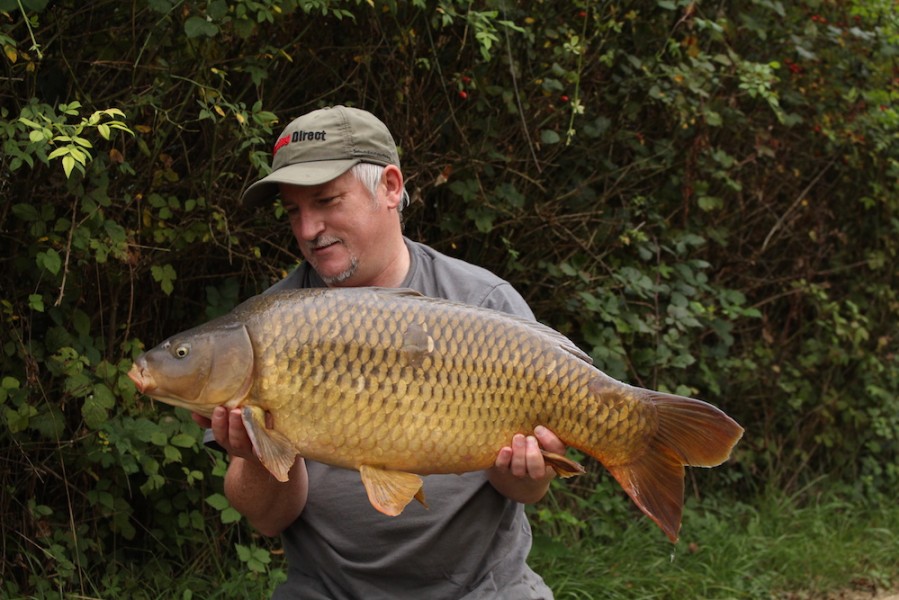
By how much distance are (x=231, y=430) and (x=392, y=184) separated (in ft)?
2.17

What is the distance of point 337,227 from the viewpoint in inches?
89.9

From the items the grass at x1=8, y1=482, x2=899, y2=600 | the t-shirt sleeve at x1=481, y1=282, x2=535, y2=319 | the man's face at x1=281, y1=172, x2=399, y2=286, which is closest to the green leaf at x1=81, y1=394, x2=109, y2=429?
the grass at x1=8, y1=482, x2=899, y2=600

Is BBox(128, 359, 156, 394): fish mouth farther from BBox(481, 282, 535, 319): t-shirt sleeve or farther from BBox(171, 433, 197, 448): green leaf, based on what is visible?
BBox(171, 433, 197, 448): green leaf

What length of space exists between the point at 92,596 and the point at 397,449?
160cm

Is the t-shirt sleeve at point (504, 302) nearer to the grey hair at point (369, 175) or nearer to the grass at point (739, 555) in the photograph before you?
the grey hair at point (369, 175)

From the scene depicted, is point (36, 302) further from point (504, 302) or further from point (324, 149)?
point (504, 302)

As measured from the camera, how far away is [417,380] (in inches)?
76.1

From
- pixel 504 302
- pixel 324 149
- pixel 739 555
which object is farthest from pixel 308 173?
pixel 739 555

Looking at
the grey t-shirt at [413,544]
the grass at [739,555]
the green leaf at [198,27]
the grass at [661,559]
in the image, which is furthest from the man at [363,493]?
the grass at [739,555]

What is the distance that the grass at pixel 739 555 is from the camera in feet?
12.6

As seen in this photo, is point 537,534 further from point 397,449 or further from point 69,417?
point 397,449

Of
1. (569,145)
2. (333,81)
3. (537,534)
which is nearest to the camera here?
(333,81)

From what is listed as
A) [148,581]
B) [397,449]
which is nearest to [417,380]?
[397,449]

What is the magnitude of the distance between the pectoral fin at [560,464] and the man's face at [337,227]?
55 cm
